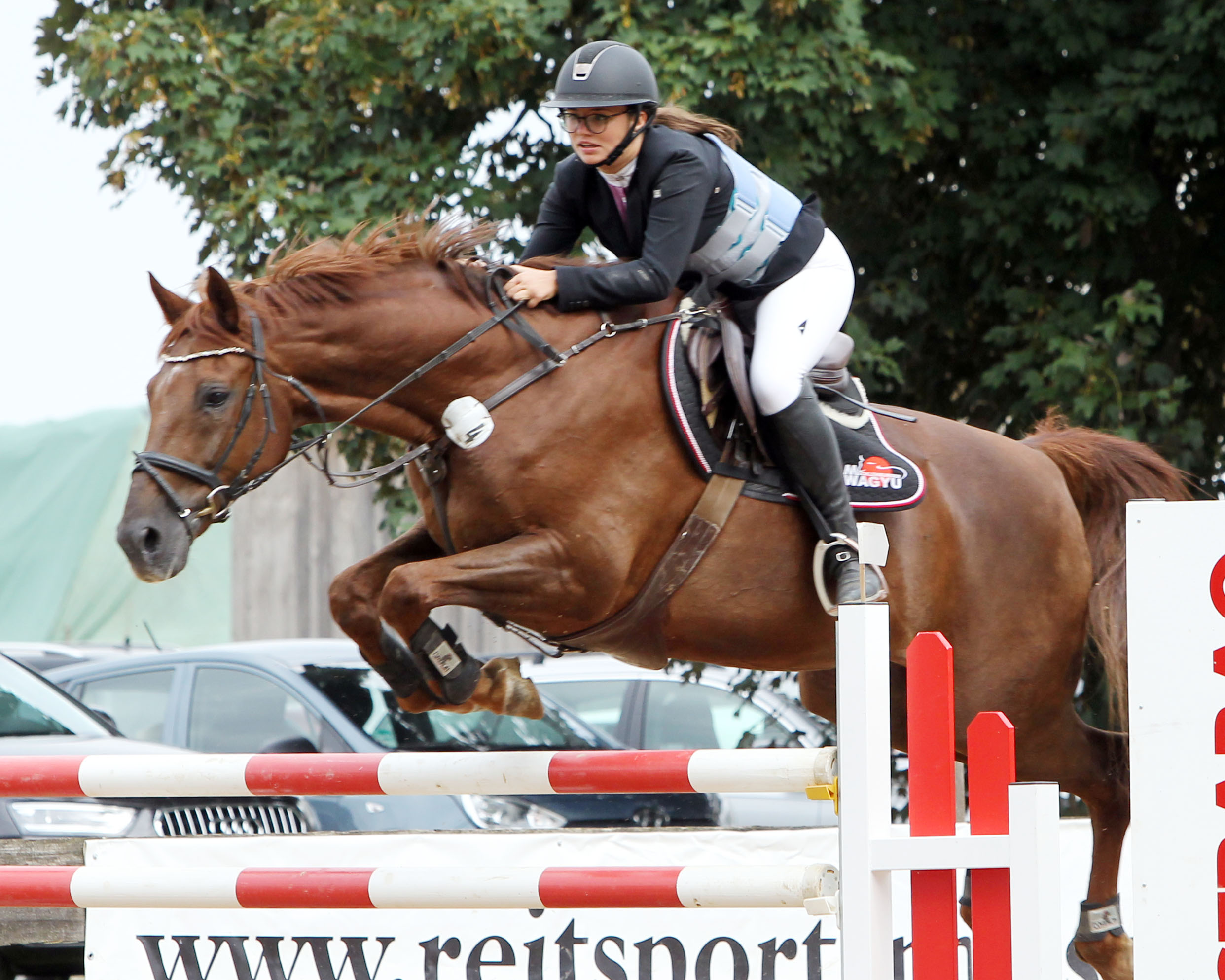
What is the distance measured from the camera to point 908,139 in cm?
672

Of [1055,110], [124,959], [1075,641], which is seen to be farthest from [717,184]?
[1055,110]

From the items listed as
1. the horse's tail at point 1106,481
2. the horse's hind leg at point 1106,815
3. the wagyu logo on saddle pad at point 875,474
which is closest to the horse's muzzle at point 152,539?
the wagyu logo on saddle pad at point 875,474

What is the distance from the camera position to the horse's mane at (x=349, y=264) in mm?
3545

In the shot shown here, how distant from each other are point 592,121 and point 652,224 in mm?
284

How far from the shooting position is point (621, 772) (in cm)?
321

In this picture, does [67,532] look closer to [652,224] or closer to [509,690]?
[509,690]

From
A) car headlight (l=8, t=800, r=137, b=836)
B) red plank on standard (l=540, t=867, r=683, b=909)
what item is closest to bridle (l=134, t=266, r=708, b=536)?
red plank on standard (l=540, t=867, r=683, b=909)

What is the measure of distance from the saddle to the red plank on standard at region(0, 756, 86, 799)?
1.64m

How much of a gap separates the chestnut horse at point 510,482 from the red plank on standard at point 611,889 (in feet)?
1.96

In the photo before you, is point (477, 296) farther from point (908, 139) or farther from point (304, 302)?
point (908, 139)

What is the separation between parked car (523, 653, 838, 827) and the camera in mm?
7078

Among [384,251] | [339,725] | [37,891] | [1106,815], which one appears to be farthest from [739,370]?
[339,725]

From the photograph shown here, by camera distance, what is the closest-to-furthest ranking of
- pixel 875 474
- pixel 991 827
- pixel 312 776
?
pixel 991 827, pixel 312 776, pixel 875 474

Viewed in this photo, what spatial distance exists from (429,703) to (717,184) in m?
1.45
